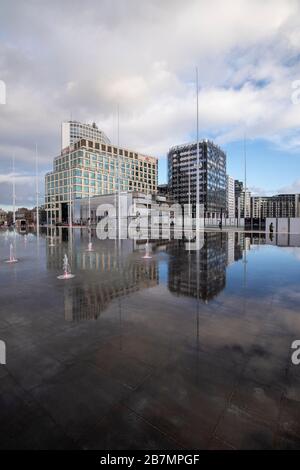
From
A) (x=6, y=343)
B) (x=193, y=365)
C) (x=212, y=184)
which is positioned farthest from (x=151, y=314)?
(x=212, y=184)

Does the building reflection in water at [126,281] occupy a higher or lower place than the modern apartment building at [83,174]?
lower

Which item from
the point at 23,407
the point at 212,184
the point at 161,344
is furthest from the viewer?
the point at 212,184

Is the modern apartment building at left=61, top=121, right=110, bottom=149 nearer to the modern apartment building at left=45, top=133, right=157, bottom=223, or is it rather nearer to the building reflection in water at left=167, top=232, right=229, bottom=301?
the modern apartment building at left=45, top=133, right=157, bottom=223

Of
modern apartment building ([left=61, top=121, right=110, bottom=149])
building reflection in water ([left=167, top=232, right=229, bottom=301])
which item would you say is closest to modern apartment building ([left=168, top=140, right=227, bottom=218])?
modern apartment building ([left=61, top=121, right=110, bottom=149])

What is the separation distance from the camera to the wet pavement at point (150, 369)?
2.80 m

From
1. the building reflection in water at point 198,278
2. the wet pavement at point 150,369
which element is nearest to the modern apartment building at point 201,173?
the building reflection in water at point 198,278

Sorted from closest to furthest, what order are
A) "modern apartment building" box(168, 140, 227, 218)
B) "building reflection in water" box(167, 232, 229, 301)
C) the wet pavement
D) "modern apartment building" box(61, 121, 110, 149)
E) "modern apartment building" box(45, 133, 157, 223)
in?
the wet pavement, "building reflection in water" box(167, 232, 229, 301), "modern apartment building" box(45, 133, 157, 223), "modern apartment building" box(61, 121, 110, 149), "modern apartment building" box(168, 140, 227, 218)

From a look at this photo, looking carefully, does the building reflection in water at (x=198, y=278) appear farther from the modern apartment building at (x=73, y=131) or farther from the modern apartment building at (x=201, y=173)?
the modern apartment building at (x=73, y=131)

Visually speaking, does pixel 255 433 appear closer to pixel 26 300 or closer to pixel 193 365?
pixel 193 365

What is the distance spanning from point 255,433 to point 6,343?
4.70 meters

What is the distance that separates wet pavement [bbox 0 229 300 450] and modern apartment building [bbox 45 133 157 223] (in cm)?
8905

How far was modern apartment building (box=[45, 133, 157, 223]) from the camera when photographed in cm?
9738

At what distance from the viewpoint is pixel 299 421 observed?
117 inches

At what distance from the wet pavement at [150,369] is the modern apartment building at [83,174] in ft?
292
